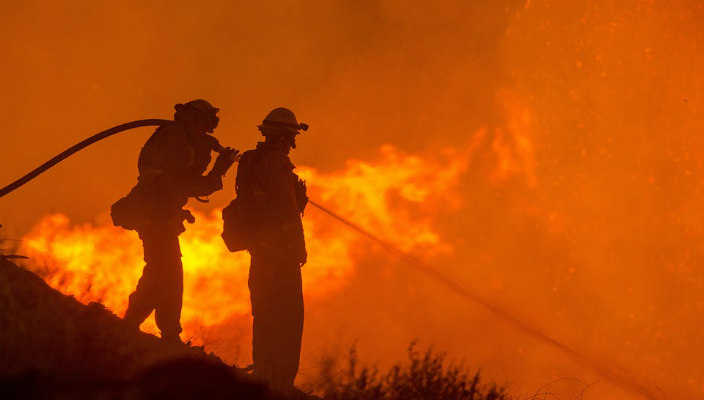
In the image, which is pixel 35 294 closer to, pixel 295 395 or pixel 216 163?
pixel 295 395

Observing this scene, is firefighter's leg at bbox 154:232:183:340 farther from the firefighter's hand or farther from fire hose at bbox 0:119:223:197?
fire hose at bbox 0:119:223:197

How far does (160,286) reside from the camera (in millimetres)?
9297

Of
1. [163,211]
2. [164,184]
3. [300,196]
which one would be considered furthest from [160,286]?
[300,196]

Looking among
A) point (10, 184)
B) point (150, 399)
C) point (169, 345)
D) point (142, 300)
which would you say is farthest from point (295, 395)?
point (10, 184)

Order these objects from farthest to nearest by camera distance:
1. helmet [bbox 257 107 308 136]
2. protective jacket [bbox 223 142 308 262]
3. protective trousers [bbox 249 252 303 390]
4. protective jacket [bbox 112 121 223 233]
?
helmet [bbox 257 107 308 136] → protective jacket [bbox 112 121 223 233] → protective jacket [bbox 223 142 308 262] → protective trousers [bbox 249 252 303 390]

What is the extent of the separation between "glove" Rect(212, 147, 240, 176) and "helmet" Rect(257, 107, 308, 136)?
20.9 inches

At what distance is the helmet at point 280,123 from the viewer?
9484 millimetres

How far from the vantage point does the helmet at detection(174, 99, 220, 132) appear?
9.77 m

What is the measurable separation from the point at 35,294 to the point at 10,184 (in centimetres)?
276

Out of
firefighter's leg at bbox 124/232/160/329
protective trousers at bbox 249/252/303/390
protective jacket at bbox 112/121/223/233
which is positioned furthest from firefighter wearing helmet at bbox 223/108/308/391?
firefighter's leg at bbox 124/232/160/329

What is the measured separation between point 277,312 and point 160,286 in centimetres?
124

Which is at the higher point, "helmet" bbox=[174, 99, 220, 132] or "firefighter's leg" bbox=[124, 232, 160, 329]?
"helmet" bbox=[174, 99, 220, 132]

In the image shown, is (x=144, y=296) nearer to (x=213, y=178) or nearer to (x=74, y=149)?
(x=213, y=178)

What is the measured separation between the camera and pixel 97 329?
680 centimetres
